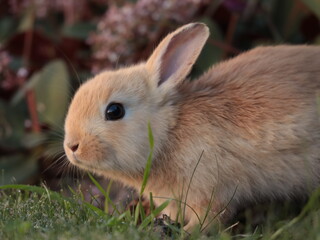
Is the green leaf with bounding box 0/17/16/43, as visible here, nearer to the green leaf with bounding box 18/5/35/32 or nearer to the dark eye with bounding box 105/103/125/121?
the green leaf with bounding box 18/5/35/32

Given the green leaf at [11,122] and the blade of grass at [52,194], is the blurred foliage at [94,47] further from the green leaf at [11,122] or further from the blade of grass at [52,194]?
the blade of grass at [52,194]

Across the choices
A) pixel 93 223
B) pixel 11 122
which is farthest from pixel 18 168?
pixel 93 223

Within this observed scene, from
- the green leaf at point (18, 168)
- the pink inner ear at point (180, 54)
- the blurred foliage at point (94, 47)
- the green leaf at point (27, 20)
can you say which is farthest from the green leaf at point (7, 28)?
the pink inner ear at point (180, 54)

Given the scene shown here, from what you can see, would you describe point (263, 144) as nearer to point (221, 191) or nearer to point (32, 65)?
point (221, 191)

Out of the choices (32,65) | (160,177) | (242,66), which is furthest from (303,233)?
(32,65)

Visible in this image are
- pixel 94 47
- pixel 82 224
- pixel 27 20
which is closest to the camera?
A: pixel 82 224

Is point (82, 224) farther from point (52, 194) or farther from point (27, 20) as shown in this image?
point (27, 20)
